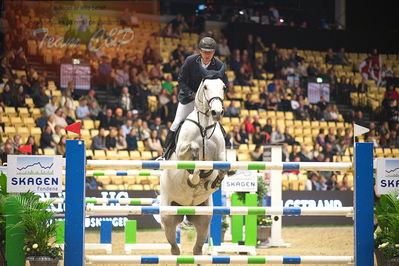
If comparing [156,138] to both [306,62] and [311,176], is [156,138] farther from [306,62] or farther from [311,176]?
[306,62]

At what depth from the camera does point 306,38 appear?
2256cm

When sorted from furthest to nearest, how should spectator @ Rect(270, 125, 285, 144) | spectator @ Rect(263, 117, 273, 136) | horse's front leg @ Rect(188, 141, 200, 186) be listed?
spectator @ Rect(263, 117, 273, 136) → spectator @ Rect(270, 125, 285, 144) → horse's front leg @ Rect(188, 141, 200, 186)

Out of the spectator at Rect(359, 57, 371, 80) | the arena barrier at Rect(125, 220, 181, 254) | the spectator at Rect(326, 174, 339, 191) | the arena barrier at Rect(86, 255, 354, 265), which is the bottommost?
the arena barrier at Rect(125, 220, 181, 254)

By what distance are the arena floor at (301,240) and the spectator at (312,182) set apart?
1.14 m

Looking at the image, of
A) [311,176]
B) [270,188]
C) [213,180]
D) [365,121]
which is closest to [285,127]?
[311,176]

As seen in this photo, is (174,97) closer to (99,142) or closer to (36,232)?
(99,142)

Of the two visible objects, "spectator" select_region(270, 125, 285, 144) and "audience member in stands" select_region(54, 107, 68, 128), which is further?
"spectator" select_region(270, 125, 285, 144)

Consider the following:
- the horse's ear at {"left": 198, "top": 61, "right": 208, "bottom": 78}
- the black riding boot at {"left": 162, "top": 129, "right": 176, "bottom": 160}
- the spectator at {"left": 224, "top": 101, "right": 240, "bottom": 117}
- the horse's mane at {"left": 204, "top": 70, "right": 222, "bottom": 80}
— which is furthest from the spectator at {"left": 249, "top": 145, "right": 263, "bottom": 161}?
the horse's mane at {"left": 204, "top": 70, "right": 222, "bottom": 80}

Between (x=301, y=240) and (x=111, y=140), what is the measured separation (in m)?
4.86

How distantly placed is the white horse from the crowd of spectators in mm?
6628

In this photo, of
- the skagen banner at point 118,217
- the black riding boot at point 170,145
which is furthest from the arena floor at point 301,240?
the black riding boot at point 170,145

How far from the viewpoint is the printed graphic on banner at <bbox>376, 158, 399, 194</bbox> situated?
5703 mm

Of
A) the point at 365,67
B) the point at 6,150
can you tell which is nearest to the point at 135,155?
the point at 6,150

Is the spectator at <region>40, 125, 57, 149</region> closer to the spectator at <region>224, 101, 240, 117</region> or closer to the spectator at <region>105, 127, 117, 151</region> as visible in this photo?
the spectator at <region>105, 127, 117, 151</region>
